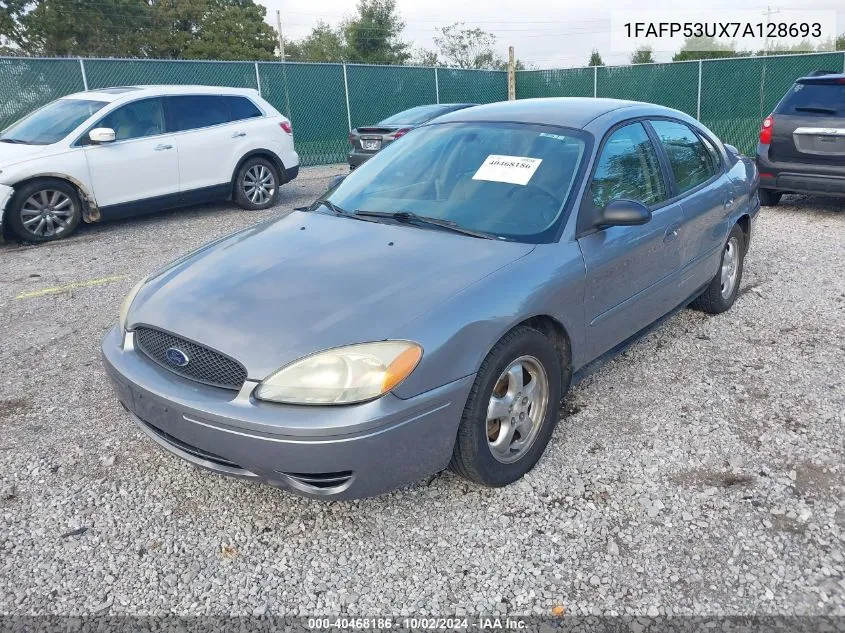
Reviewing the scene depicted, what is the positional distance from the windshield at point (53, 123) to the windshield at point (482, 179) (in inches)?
211

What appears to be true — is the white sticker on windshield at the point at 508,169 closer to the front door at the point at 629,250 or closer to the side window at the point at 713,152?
the front door at the point at 629,250

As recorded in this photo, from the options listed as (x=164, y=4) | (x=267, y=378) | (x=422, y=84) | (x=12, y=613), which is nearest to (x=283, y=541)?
(x=267, y=378)

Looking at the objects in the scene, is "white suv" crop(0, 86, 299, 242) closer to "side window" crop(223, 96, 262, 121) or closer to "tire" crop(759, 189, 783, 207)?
"side window" crop(223, 96, 262, 121)

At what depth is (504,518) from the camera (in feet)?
8.95

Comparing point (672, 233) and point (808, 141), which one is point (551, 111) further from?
point (808, 141)

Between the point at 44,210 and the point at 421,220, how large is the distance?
6046mm

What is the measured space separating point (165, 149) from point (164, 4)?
1468 inches

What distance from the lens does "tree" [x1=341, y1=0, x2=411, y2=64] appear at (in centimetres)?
4031

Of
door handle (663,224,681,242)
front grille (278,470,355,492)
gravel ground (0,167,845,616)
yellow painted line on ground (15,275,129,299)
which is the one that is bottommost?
gravel ground (0,167,845,616)

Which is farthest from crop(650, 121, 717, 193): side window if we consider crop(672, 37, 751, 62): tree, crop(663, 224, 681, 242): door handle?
crop(672, 37, 751, 62): tree

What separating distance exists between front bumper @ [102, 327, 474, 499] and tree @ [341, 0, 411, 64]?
40106 mm

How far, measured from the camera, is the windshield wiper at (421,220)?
123 inches

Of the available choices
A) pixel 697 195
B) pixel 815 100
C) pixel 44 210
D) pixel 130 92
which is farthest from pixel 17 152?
pixel 815 100

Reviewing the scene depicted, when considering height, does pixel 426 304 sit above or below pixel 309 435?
above
